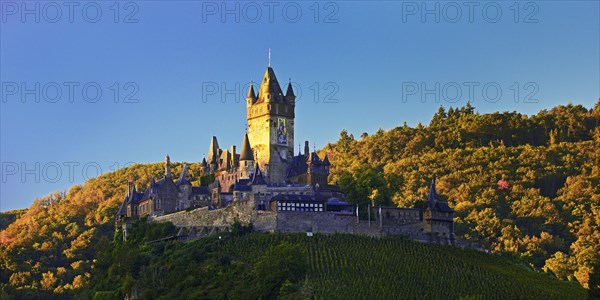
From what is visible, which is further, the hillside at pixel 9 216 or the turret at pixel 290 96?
the hillside at pixel 9 216

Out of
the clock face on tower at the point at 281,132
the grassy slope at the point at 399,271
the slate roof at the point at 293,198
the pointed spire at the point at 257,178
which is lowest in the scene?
the grassy slope at the point at 399,271

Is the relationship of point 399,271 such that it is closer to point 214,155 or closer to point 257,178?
point 257,178

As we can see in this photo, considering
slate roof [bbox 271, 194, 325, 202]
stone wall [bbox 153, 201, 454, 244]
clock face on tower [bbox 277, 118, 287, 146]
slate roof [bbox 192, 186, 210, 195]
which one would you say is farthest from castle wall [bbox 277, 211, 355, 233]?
clock face on tower [bbox 277, 118, 287, 146]

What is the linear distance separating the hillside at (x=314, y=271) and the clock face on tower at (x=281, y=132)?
13488mm

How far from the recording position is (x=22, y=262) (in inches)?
4277

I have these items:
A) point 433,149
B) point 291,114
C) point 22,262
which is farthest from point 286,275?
Result: point 433,149

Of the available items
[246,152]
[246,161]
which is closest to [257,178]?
[246,161]

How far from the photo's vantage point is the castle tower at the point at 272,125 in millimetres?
95000

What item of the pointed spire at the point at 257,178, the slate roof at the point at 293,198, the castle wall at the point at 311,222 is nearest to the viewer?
the castle wall at the point at 311,222

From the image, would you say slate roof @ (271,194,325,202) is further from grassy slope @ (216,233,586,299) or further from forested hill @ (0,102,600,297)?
forested hill @ (0,102,600,297)

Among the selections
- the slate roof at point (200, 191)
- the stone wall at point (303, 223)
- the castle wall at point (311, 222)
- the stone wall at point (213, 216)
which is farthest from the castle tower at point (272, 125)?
the castle wall at point (311, 222)

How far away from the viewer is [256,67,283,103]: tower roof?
97000mm

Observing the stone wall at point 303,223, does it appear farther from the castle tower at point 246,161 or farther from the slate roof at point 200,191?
the castle tower at point 246,161

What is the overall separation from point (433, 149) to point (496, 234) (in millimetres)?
24935
